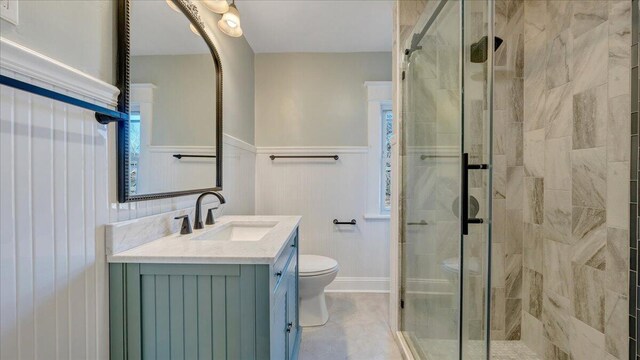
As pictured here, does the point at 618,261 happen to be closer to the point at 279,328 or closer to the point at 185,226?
the point at 279,328

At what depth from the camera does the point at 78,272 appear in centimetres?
79

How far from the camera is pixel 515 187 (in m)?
1.77

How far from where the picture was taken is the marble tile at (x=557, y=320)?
1439 mm

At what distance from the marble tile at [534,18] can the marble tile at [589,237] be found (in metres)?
1.09

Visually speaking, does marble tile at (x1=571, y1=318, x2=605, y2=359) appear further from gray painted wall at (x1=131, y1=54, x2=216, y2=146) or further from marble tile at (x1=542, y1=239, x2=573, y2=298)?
gray painted wall at (x1=131, y1=54, x2=216, y2=146)

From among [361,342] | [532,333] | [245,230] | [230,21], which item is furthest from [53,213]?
[532,333]

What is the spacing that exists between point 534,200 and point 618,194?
1.65 ft

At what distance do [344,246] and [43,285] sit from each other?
2.17 metres

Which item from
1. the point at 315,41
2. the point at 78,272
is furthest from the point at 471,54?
the point at 315,41

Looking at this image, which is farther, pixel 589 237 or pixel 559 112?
pixel 559 112

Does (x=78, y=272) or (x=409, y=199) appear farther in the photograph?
(x=409, y=199)

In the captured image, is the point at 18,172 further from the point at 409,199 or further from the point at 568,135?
the point at 568,135

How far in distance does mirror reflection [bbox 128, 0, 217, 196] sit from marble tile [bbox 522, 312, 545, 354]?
217 centimetres

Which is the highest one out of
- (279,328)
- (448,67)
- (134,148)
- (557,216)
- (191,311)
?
(448,67)
